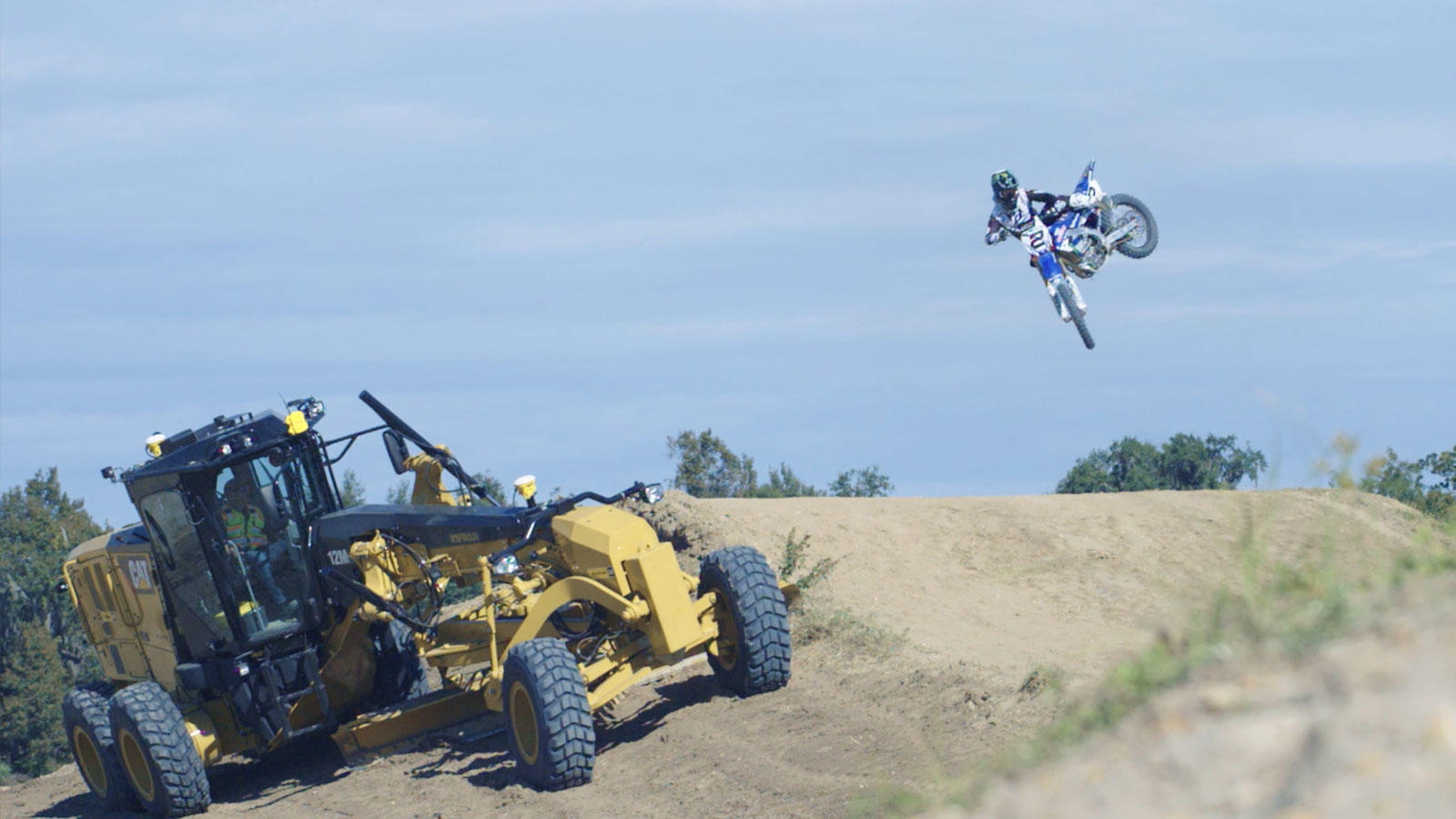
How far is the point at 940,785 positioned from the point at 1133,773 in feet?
5.62

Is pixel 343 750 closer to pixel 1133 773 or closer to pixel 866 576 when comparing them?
pixel 866 576

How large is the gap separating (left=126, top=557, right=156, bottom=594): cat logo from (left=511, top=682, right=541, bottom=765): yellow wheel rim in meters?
5.05

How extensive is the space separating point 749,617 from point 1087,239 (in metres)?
6.64

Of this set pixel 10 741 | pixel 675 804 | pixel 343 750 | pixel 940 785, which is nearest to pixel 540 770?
pixel 675 804

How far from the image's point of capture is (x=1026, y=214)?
642 inches

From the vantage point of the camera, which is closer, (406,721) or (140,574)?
(406,721)

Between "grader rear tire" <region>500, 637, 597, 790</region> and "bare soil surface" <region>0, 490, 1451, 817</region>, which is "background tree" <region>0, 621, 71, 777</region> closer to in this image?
"bare soil surface" <region>0, 490, 1451, 817</region>

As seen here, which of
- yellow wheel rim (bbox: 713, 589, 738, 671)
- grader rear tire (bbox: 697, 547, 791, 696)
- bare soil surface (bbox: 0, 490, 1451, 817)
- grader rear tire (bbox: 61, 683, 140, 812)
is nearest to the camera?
bare soil surface (bbox: 0, 490, 1451, 817)

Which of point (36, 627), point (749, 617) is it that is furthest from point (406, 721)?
point (36, 627)

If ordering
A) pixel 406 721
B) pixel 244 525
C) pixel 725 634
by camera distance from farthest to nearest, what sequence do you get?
1. pixel 244 525
2. pixel 406 721
3. pixel 725 634

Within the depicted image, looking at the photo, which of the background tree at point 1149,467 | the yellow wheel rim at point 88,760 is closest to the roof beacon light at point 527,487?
the yellow wheel rim at point 88,760

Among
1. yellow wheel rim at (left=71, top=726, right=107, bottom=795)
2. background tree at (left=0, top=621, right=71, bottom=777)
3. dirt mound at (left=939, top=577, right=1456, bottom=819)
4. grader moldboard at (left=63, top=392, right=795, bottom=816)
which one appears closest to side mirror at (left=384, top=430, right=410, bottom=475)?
grader moldboard at (left=63, top=392, right=795, bottom=816)

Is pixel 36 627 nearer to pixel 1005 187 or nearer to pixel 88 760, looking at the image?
pixel 88 760

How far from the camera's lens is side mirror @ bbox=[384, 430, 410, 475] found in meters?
13.7
